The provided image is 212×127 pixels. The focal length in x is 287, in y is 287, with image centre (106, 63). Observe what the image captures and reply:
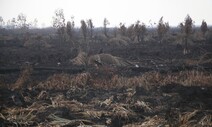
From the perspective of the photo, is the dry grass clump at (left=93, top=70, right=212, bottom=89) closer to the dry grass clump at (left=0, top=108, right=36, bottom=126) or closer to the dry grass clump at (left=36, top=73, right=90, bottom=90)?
the dry grass clump at (left=36, top=73, right=90, bottom=90)

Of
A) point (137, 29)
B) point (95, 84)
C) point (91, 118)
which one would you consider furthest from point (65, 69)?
point (137, 29)

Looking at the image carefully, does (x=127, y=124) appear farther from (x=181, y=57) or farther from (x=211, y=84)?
(x=181, y=57)

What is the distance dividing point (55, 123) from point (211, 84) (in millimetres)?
6893

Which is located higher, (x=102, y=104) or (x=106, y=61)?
(x=106, y=61)

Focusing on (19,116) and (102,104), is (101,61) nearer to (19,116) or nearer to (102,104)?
(102,104)

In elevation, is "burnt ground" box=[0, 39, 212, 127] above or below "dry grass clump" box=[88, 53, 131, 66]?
below

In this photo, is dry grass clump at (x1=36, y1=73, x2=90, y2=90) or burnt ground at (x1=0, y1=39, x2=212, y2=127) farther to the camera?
dry grass clump at (x1=36, y1=73, x2=90, y2=90)

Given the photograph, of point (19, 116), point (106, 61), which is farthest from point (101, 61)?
point (19, 116)

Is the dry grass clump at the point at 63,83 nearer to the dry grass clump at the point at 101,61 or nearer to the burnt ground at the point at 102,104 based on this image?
the burnt ground at the point at 102,104

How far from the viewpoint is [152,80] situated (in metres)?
12.3

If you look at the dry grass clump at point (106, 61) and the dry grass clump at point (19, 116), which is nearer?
the dry grass clump at point (19, 116)

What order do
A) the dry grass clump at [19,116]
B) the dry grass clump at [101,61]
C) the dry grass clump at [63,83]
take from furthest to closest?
1. the dry grass clump at [101,61]
2. the dry grass clump at [63,83]
3. the dry grass clump at [19,116]

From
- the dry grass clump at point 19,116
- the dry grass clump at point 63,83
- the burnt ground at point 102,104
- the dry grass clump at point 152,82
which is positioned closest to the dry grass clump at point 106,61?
the burnt ground at point 102,104

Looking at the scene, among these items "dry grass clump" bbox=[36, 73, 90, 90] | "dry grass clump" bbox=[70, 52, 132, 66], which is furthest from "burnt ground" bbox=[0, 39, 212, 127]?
"dry grass clump" bbox=[70, 52, 132, 66]
